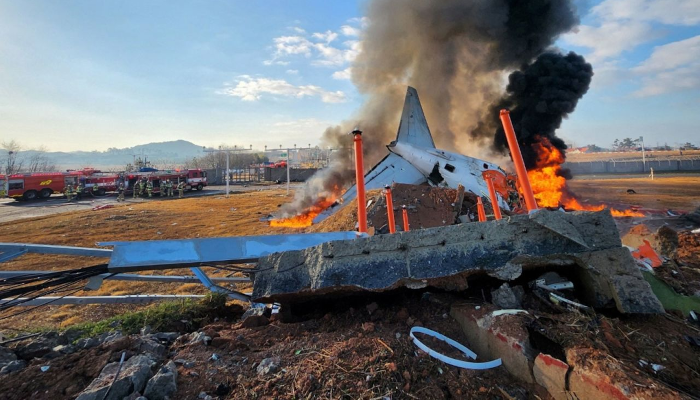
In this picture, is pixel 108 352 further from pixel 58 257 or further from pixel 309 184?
pixel 309 184

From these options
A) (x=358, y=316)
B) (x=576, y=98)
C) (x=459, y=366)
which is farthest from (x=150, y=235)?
(x=576, y=98)

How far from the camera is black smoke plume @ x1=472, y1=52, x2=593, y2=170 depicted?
15.8 m

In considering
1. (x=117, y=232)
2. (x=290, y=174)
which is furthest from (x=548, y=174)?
(x=290, y=174)

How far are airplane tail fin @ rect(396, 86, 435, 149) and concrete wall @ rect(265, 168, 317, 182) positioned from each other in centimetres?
2757

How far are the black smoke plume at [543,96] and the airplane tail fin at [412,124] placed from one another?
213 inches

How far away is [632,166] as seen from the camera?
39.5 m

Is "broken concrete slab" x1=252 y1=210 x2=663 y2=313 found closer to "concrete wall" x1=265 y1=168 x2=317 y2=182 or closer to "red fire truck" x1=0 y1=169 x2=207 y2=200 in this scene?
"red fire truck" x1=0 y1=169 x2=207 y2=200

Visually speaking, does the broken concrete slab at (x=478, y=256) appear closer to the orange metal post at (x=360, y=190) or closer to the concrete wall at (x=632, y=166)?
the orange metal post at (x=360, y=190)

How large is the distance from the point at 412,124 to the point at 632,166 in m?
39.1

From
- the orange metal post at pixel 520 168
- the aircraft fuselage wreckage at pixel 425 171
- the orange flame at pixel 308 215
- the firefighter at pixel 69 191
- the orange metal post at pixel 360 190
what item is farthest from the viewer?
the firefighter at pixel 69 191

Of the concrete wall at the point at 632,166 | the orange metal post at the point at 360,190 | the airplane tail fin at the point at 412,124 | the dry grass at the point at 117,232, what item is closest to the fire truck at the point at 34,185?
the dry grass at the point at 117,232

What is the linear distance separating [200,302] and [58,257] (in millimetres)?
8681

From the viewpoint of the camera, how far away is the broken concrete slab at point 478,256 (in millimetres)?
2605

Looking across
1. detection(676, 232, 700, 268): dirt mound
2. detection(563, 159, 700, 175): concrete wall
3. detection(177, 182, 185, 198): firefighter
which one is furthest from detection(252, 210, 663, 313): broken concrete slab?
detection(563, 159, 700, 175): concrete wall
